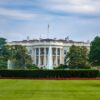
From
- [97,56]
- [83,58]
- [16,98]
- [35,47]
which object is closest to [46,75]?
[16,98]

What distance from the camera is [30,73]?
5700 cm

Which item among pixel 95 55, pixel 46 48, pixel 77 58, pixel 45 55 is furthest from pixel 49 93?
pixel 45 55

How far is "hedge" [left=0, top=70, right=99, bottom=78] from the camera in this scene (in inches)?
2201

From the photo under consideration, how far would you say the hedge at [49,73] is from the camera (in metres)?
55.9

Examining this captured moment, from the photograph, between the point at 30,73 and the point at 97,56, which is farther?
the point at 97,56

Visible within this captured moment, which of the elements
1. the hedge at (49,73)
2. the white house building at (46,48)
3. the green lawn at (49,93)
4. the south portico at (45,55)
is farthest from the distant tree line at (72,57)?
the green lawn at (49,93)

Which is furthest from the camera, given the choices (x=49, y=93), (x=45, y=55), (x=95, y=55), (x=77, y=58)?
(x=45, y=55)

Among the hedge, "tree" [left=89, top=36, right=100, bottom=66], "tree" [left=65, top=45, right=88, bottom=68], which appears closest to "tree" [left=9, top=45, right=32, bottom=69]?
"tree" [left=65, top=45, right=88, bottom=68]

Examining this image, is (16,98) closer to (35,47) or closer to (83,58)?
(83,58)

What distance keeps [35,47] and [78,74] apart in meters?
106

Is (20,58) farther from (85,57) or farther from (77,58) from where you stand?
(85,57)

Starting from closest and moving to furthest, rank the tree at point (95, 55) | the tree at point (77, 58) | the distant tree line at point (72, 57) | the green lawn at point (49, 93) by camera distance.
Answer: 1. the green lawn at point (49, 93)
2. the tree at point (95, 55)
3. the distant tree line at point (72, 57)
4. the tree at point (77, 58)

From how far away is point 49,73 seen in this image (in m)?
56.9

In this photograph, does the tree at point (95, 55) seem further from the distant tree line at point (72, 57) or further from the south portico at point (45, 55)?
the south portico at point (45, 55)
